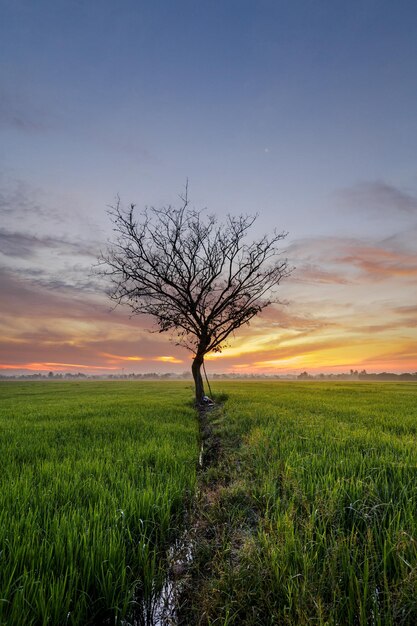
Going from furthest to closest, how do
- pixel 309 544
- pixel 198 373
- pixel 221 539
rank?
pixel 198 373
pixel 221 539
pixel 309 544

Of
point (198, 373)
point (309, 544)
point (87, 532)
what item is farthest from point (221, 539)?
point (198, 373)

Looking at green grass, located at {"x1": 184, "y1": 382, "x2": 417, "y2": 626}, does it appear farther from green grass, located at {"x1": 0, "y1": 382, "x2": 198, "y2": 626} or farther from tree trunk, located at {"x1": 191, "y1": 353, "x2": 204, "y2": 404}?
tree trunk, located at {"x1": 191, "y1": 353, "x2": 204, "y2": 404}

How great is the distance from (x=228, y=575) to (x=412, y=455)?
444 cm

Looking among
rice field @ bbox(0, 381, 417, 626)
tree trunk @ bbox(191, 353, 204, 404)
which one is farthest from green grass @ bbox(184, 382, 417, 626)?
tree trunk @ bbox(191, 353, 204, 404)

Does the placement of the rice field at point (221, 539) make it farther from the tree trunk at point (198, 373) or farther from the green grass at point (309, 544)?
the tree trunk at point (198, 373)

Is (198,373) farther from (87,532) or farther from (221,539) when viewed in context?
(87,532)

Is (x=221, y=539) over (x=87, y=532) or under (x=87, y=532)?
under

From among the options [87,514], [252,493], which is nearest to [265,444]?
[252,493]

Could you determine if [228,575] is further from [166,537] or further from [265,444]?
[265,444]

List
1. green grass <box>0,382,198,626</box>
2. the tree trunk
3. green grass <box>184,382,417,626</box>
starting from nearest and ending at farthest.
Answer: green grass <box>184,382,417,626</box> → green grass <box>0,382,198,626</box> → the tree trunk

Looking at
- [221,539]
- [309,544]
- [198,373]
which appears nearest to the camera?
[309,544]

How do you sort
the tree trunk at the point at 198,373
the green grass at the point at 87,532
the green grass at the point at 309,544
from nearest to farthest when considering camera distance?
the green grass at the point at 309,544, the green grass at the point at 87,532, the tree trunk at the point at 198,373

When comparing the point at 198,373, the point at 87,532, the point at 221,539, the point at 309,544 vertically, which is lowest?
the point at 221,539

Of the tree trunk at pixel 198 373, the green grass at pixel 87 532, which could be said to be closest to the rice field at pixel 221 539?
the green grass at pixel 87 532
